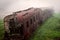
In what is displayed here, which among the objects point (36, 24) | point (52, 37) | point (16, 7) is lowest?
point (52, 37)

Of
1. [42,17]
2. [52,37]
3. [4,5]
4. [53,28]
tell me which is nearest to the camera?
[52,37]

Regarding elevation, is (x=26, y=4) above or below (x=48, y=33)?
above

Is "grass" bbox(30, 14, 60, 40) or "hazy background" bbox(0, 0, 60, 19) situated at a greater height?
"hazy background" bbox(0, 0, 60, 19)

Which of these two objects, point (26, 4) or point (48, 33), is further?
point (26, 4)

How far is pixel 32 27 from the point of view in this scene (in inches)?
401

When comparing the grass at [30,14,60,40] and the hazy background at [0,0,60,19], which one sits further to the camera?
the hazy background at [0,0,60,19]

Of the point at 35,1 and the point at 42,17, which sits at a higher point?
the point at 35,1

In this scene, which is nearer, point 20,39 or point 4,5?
point 20,39

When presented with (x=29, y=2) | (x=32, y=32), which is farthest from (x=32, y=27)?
(x=29, y=2)

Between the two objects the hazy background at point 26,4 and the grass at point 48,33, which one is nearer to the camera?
the grass at point 48,33

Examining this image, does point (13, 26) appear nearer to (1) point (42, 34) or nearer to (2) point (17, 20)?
(2) point (17, 20)

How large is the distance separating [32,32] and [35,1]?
6537 mm

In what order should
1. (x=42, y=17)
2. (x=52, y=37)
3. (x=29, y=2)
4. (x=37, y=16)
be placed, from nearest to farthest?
(x=52, y=37)
(x=37, y=16)
(x=42, y=17)
(x=29, y=2)

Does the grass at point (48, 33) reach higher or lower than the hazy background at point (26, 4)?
lower
